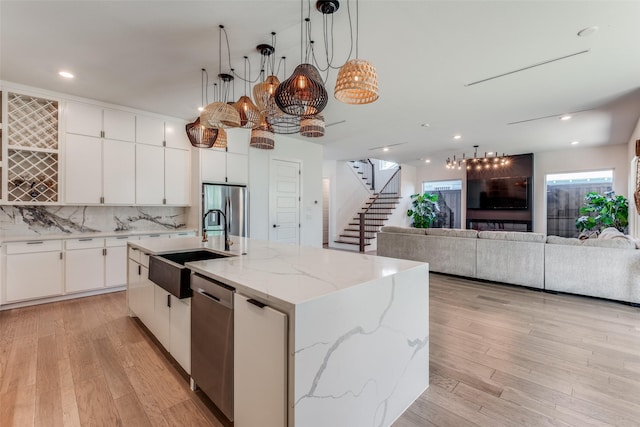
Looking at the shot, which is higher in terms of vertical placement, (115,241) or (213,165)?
(213,165)

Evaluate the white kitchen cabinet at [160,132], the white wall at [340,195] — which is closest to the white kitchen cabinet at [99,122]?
the white kitchen cabinet at [160,132]

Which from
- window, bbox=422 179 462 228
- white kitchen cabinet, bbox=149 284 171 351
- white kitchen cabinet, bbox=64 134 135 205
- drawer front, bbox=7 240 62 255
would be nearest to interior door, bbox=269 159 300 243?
white kitchen cabinet, bbox=64 134 135 205

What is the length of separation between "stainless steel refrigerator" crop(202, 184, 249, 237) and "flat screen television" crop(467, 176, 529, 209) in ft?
23.3

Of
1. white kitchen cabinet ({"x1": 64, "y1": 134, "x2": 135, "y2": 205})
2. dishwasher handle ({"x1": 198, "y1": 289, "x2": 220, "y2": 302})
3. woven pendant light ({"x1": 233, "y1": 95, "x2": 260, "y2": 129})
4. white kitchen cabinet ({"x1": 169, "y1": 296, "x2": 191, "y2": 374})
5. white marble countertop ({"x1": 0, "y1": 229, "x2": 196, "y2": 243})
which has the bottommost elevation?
white kitchen cabinet ({"x1": 169, "y1": 296, "x2": 191, "y2": 374})

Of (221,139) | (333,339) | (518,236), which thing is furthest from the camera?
(518,236)

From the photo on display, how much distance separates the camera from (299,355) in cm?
120

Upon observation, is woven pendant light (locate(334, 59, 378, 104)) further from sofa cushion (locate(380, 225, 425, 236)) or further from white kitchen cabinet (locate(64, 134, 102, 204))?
sofa cushion (locate(380, 225, 425, 236))

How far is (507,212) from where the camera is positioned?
832cm

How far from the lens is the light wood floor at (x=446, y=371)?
1750 millimetres

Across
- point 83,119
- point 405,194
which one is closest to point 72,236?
point 83,119

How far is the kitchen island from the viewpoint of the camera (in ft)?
4.02

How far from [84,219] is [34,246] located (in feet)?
2.55

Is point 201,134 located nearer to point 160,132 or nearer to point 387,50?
point 160,132

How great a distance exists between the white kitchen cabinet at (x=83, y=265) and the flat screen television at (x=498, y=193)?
30.2ft
